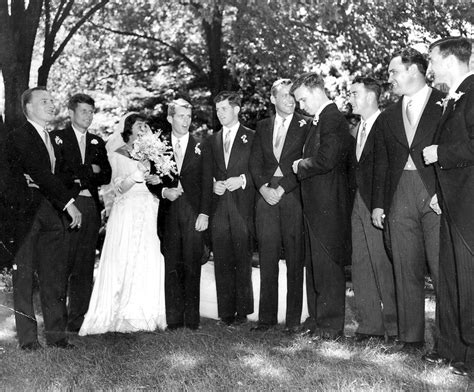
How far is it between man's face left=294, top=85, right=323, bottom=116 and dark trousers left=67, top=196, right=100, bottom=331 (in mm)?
2455

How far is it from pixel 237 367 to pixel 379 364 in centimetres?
110

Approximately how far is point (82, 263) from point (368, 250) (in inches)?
120

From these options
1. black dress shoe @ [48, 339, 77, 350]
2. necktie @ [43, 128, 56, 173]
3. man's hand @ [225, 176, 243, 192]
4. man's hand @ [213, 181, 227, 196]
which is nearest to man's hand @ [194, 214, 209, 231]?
Result: man's hand @ [213, 181, 227, 196]

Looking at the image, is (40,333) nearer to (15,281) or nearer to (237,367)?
(15,281)

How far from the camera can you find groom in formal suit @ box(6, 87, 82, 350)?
6.82 meters

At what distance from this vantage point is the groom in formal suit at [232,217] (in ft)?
25.9

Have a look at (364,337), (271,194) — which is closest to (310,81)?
(271,194)

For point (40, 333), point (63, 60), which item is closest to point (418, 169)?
point (40, 333)

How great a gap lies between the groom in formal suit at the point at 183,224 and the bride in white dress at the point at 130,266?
0.47 feet

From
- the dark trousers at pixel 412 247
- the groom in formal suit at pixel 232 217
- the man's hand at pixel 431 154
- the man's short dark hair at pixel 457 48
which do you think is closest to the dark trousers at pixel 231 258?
the groom in formal suit at pixel 232 217

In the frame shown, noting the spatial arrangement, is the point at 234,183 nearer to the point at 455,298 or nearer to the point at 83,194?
the point at 83,194

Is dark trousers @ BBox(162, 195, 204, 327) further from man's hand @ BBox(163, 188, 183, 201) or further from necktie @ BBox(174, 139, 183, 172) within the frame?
necktie @ BBox(174, 139, 183, 172)

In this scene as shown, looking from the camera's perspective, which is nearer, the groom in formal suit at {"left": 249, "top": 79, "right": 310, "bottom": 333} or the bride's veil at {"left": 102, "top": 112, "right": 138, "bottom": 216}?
the groom in formal suit at {"left": 249, "top": 79, "right": 310, "bottom": 333}

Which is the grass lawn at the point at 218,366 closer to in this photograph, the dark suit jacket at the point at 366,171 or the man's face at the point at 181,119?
the dark suit jacket at the point at 366,171
